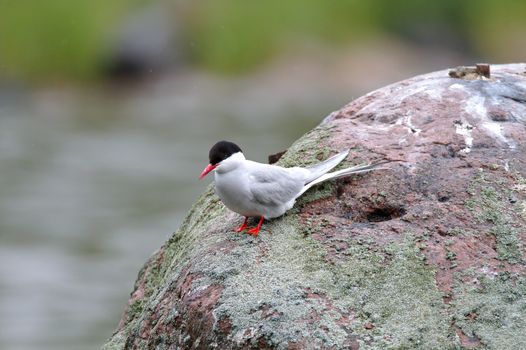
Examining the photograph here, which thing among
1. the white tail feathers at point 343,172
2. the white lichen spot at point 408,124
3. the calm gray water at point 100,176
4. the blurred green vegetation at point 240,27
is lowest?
the white tail feathers at point 343,172

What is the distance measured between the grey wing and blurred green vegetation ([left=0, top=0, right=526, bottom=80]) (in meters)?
19.1

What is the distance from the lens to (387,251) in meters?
4.73

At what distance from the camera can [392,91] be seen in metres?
5.84

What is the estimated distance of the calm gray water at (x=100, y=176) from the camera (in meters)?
14.0

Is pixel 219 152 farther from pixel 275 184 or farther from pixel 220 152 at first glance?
pixel 275 184

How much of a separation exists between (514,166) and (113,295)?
9575mm

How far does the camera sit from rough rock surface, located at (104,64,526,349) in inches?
174

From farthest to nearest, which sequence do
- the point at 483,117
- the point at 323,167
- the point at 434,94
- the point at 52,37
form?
1. the point at 52,37
2. the point at 434,94
3. the point at 483,117
4. the point at 323,167

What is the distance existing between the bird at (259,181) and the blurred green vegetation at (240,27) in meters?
19.0

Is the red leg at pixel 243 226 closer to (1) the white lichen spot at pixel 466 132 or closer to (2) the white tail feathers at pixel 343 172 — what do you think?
(2) the white tail feathers at pixel 343 172

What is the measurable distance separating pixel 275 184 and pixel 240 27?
20.4 meters

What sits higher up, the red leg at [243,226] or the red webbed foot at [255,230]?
the red leg at [243,226]

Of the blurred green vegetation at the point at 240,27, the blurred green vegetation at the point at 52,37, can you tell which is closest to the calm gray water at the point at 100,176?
the blurred green vegetation at the point at 52,37

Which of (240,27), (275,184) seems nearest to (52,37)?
(240,27)
